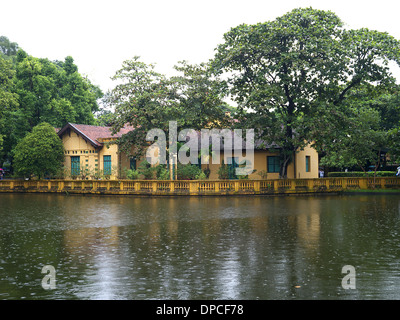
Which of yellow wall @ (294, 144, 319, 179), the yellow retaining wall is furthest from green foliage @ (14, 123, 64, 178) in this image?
yellow wall @ (294, 144, 319, 179)

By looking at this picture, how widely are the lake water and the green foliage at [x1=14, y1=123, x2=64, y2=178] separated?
25962 mm

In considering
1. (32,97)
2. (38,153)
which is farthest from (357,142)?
(32,97)

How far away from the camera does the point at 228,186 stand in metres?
34.1

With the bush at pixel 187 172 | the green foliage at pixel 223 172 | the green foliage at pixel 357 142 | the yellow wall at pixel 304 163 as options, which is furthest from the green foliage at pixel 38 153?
the green foliage at pixel 357 142

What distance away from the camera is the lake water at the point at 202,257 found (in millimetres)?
7387

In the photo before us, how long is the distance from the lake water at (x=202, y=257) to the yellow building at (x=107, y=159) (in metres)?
25.4

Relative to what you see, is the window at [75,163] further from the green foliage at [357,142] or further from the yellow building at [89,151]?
the green foliage at [357,142]

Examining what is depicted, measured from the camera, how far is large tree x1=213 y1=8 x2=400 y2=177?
3225cm

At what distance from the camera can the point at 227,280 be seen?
8.03 m

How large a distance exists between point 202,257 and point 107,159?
125 feet

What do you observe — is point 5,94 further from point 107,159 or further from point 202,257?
point 202,257

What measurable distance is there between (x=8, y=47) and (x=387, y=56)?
74858 mm

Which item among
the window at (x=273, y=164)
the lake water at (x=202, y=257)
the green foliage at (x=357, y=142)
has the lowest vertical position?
the lake water at (x=202, y=257)

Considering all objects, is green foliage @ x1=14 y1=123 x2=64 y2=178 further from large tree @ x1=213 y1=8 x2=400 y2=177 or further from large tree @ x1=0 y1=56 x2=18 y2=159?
large tree @ x1=213 y1=8 x2=400 y2=177
